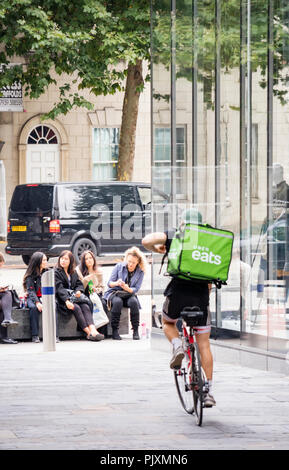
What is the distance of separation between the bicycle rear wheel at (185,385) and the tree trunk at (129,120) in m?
17.3

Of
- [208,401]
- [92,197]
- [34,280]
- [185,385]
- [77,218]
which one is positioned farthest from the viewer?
[92,197]

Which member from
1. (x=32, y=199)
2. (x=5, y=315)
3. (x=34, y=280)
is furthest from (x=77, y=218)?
(x=5, y=315)

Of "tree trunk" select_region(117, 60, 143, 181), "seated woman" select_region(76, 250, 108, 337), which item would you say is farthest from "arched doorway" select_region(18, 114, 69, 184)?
"seated woman" select_region(76, 250, 108, 337)

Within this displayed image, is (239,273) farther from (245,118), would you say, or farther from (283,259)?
(245,118)

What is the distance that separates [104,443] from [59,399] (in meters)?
1.94

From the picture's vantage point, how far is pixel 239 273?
10617mm

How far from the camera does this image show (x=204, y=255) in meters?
7.32

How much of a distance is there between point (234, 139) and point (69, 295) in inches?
159

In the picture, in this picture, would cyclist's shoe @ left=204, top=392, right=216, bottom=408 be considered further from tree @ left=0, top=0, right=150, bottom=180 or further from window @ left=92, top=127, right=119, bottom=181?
window @ left=92, top=127, right=119, bottom=181

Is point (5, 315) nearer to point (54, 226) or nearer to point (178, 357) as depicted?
point (178, 357)

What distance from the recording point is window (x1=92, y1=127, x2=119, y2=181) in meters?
31.4

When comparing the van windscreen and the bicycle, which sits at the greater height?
the van windscreen

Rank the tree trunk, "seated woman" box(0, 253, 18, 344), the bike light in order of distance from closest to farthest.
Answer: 1. "seated woman" box(0, 253, 18, 344)
2. the bike light
3. the tree trunk

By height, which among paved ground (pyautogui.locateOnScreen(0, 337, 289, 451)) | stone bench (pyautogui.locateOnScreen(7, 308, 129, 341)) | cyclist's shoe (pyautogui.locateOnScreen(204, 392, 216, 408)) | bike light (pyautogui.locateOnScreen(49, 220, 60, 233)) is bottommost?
stone bench (pyautogui.locateOnScreen(7, 308, 129, 341))
